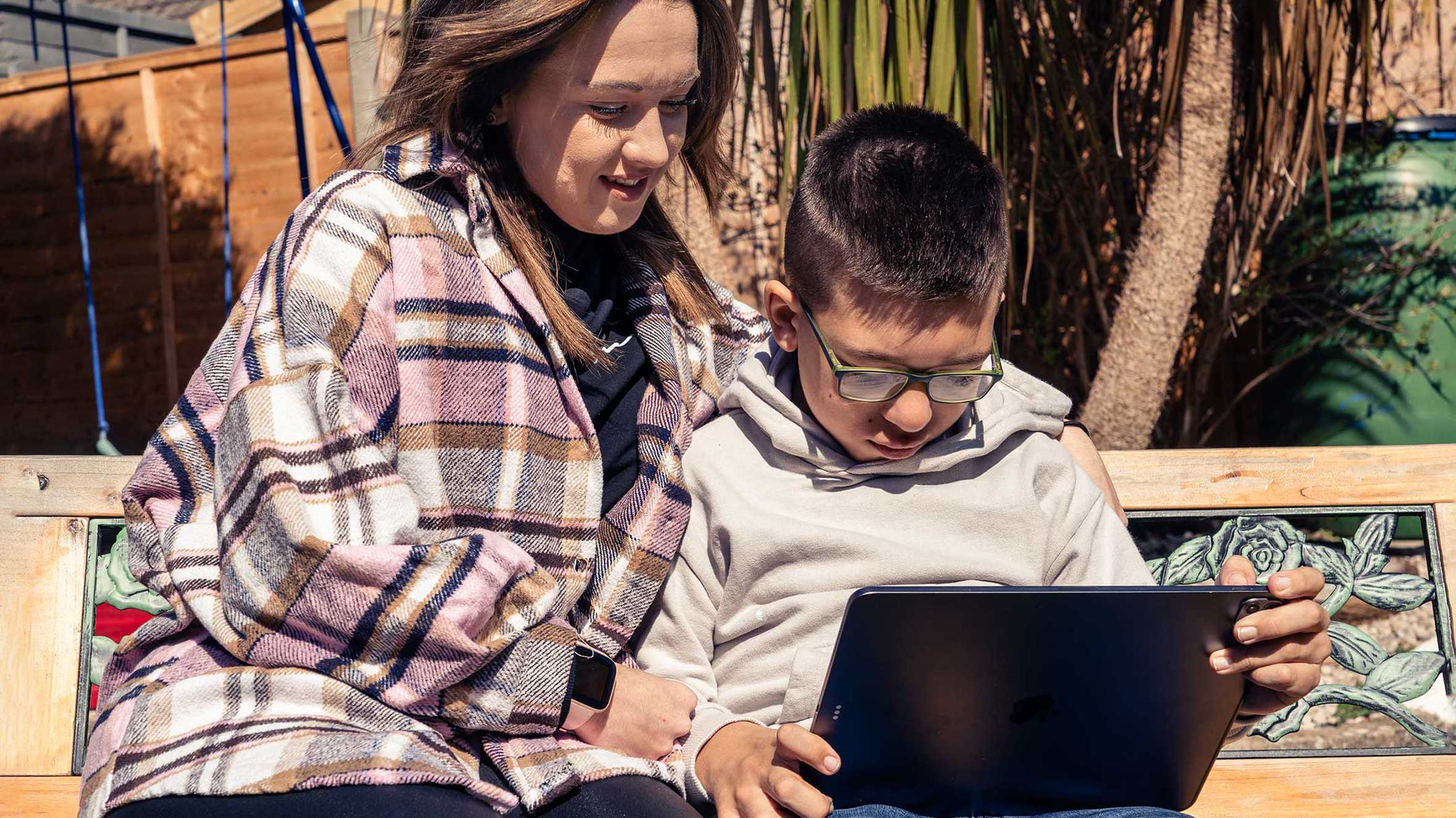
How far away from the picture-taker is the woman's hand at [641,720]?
5.70 ft

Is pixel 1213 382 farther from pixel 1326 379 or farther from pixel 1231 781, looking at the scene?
pixel 1231 781

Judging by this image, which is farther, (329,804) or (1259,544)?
(1259,544)

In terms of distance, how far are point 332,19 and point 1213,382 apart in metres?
6.38

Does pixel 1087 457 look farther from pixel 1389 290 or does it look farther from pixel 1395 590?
pixel 1389 290

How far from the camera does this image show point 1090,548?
1.88m

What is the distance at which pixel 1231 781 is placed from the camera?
2.26 m

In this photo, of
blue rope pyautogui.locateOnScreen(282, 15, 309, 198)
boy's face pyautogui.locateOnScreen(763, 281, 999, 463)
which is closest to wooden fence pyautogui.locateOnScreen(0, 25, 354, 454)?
blue rope pyautogui.locateOnScreen(282, 15, 309, 198)

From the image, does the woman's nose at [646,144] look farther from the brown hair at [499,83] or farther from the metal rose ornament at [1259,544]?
the metal rose ornament at [1259,544]

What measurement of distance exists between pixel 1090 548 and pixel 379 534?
1035mm

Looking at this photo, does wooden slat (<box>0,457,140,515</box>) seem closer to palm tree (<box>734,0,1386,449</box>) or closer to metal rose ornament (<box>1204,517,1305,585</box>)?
palm tree (<box>734,0,1386,449</box>)

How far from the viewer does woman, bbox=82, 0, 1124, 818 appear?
152cm

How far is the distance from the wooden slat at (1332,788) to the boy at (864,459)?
60 centimetres

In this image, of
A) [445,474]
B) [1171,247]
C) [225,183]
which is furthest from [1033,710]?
[225,183]

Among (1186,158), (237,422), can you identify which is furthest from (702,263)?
(237,422)
